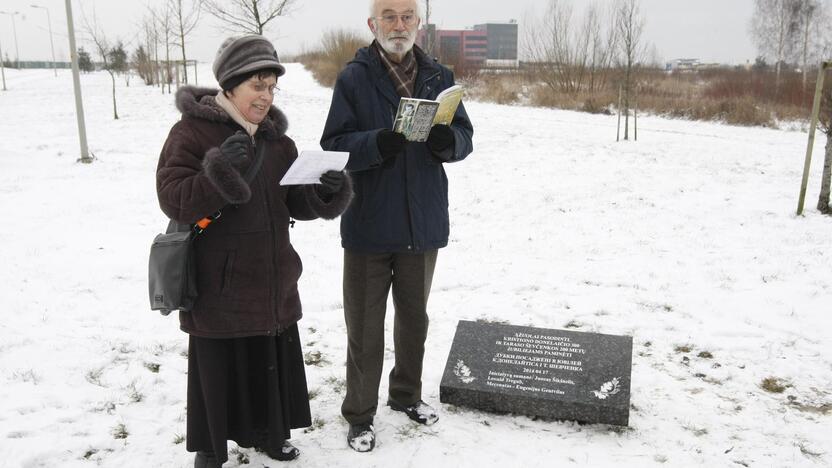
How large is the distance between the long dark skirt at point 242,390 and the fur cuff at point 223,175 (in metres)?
0.70

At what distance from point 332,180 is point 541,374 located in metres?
1.76

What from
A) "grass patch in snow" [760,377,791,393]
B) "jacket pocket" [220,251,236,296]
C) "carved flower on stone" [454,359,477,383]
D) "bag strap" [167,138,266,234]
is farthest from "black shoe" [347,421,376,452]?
"grass patch in snow" [760,377,791,393]

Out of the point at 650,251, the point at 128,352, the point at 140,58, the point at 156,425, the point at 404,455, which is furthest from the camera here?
the point at 140,58

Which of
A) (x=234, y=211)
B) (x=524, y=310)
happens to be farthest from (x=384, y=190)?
(x=524, y=310)

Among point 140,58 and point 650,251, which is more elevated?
point 140,58

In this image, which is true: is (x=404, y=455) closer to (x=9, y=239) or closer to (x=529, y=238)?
(x=529, y=238)

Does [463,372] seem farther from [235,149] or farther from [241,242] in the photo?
[235,149]

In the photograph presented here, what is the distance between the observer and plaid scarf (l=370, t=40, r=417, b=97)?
9.95 ft

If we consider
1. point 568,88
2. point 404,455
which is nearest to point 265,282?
point 404,455

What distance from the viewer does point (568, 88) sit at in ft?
92.3

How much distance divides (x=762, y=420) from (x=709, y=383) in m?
0.48

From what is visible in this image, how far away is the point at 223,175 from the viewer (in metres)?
2.34

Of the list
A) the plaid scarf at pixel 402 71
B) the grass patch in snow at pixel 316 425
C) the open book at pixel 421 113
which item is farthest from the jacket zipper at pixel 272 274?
the grass patch in snow at pixel 316 425

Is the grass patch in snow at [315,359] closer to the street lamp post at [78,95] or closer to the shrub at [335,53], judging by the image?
the street lamp post at [78,95]
